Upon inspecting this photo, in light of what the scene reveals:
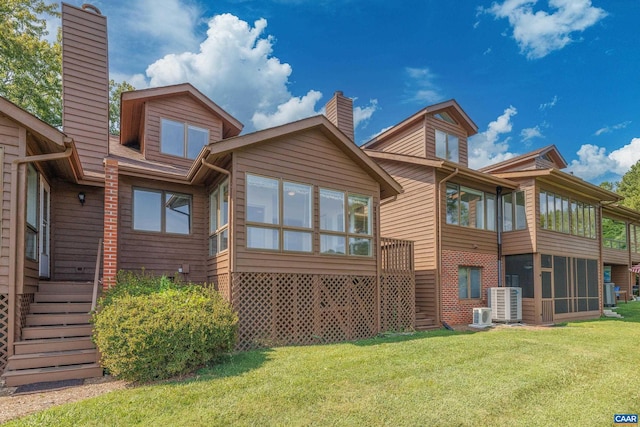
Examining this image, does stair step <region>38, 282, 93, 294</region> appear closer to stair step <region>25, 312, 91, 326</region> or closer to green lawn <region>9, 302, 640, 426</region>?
stair step <region>25, 312, 91, 326</region>

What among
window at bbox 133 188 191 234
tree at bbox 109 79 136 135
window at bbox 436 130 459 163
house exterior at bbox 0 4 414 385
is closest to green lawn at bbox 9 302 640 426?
house exterior at bbox 0 4 414 385

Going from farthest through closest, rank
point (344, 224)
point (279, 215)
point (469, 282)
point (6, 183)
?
1. point (469, 282)
2. point (344, 224)
3. point (279, 215)
4. point (6, 183)

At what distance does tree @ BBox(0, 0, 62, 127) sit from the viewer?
18.2 metres

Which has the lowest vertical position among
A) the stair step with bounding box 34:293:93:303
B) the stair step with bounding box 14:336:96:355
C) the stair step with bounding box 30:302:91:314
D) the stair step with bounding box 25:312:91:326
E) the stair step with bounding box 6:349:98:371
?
the stair step with bounding box 6:349:98:371

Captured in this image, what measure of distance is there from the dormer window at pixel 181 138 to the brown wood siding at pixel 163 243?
5.31 ft

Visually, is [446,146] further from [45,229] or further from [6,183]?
[6,183]

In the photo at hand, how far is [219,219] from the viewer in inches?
372

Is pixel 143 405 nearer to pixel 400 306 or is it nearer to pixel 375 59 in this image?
pixel 400 306

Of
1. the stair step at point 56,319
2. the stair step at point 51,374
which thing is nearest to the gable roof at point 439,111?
the stair step at point 56,319

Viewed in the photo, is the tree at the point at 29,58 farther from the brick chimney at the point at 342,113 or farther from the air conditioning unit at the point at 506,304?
the air conditioning unit at the point at 506,304

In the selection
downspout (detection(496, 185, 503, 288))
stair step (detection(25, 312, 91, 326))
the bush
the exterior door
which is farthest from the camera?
downspout (detection(496, 185, 503, 288))

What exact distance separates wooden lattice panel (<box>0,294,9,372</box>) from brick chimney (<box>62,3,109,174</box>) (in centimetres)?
426

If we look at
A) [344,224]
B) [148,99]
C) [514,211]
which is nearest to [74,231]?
[148,99]

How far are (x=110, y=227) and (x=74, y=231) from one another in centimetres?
198
